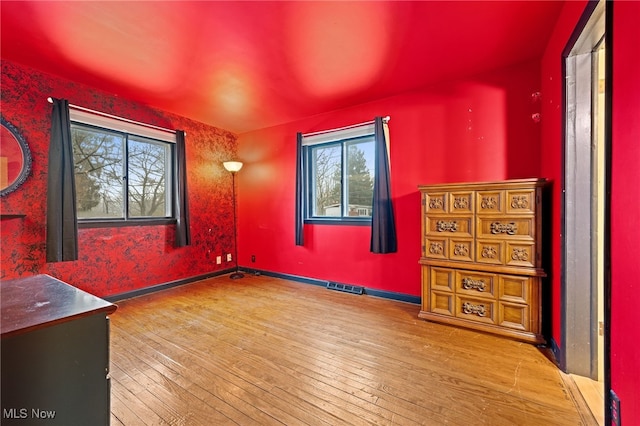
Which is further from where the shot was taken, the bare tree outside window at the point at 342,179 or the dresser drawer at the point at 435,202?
the bare tree outside window at the point at 342,179

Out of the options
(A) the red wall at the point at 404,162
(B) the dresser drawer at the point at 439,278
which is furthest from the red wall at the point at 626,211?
(A) the red wall at the point at 404,162

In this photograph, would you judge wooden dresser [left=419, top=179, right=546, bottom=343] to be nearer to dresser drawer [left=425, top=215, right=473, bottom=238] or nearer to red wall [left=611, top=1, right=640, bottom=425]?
dresser drawer [left=425, top=215, right=473, bottom=238]

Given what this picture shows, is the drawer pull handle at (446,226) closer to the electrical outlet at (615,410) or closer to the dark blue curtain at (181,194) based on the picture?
the electrical outlet at (615,410)

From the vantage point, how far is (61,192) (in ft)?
8.73

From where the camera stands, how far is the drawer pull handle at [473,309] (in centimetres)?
233

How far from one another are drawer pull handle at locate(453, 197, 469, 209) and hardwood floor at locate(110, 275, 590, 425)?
1093 mm

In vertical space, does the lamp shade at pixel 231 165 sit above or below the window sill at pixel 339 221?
above

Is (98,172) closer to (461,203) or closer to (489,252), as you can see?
(461,203)

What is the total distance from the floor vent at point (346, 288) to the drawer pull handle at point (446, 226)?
1.34m

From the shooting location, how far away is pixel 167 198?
3.76 meters

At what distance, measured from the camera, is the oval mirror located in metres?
2.42

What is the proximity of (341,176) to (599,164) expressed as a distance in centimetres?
251

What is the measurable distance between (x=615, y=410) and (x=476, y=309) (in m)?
1.23

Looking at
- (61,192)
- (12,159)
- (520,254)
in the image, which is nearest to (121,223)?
(61,192)
